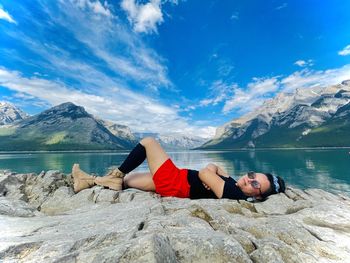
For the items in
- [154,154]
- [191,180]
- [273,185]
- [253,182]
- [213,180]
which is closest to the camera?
[213,180]

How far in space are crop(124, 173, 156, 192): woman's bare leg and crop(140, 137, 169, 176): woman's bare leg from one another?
78.5 inches

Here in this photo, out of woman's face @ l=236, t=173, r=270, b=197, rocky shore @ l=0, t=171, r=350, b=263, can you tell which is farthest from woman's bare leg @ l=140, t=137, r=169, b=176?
woman's face @ l=236, t=173, r=270, b=197

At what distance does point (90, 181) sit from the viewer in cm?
1569

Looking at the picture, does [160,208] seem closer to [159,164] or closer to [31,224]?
[159,164]

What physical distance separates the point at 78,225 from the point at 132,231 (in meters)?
2.52

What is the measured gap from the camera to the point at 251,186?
41.3 feet

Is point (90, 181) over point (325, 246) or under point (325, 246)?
over

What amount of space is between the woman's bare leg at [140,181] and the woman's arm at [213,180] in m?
3.23

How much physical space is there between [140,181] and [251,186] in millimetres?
5295

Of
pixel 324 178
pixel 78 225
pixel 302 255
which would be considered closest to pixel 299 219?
pixel 302 255

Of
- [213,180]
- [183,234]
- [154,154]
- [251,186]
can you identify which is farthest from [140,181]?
[183,234]

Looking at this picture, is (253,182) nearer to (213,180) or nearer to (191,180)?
(213,180)

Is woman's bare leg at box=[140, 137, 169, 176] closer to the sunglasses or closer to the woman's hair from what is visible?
the sunglasses

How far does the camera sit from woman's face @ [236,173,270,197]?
1248 cm
